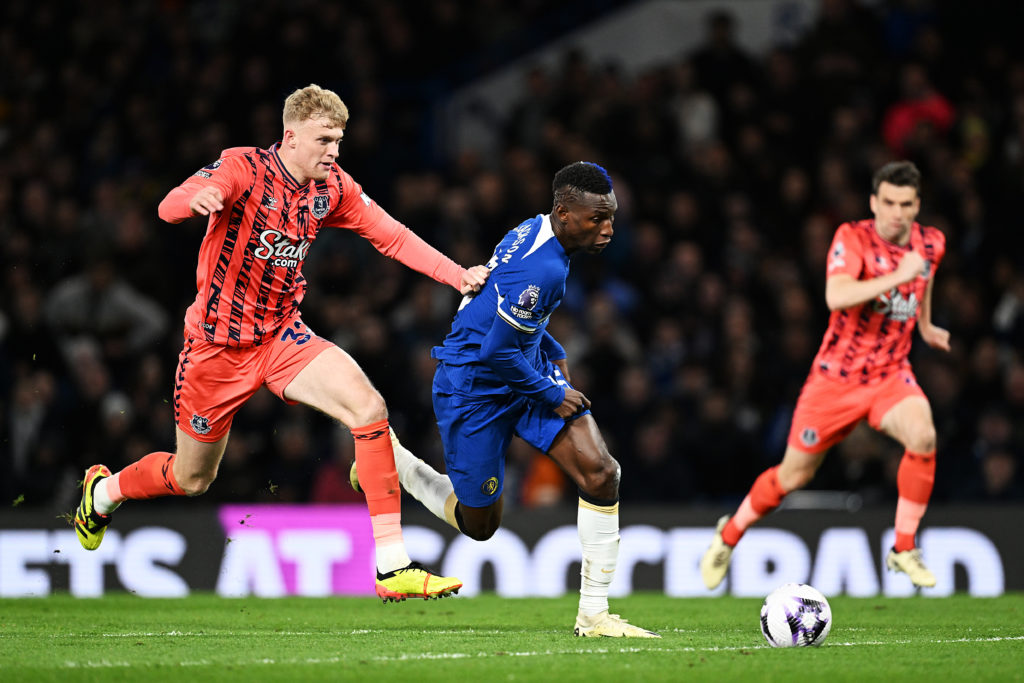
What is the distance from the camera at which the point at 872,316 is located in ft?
28.2

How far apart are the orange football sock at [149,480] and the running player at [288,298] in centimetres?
31

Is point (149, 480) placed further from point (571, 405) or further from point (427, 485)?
point (571, 405)

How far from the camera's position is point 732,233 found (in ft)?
45.7

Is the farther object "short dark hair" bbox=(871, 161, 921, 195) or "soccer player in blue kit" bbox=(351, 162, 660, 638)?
"short dark hair" bbox=(871, 161, 921, 195)

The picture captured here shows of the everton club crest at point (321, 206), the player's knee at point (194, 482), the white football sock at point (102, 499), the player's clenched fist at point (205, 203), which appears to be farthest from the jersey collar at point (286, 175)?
the white football sock at point (102, 499)

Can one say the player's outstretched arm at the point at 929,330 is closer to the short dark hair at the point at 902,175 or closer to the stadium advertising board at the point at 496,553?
the short dark hair at the point at 902,175

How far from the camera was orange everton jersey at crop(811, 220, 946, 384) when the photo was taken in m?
8.55

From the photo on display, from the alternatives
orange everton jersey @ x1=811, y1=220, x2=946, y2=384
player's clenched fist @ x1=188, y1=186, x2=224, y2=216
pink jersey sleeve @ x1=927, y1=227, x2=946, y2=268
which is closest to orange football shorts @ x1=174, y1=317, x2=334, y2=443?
player's clenched fist @ x1=188, y1=186, x2=224, y2=216

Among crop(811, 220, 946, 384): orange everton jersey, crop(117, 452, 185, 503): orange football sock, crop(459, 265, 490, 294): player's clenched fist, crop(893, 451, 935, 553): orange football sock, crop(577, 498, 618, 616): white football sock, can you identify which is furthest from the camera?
crop(811, 220, 946, 384): orange everton jersey

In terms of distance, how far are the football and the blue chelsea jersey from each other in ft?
5.39

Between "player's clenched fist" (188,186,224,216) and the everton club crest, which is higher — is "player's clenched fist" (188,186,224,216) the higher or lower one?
the lower one

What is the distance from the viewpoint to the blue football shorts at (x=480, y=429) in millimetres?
7121

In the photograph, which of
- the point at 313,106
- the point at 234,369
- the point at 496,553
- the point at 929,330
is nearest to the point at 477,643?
the point at 234,369

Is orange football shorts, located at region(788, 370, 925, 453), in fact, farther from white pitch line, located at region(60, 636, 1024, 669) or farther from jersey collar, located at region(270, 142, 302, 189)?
jersey collar, located at region(270, 142, 302, 189)
